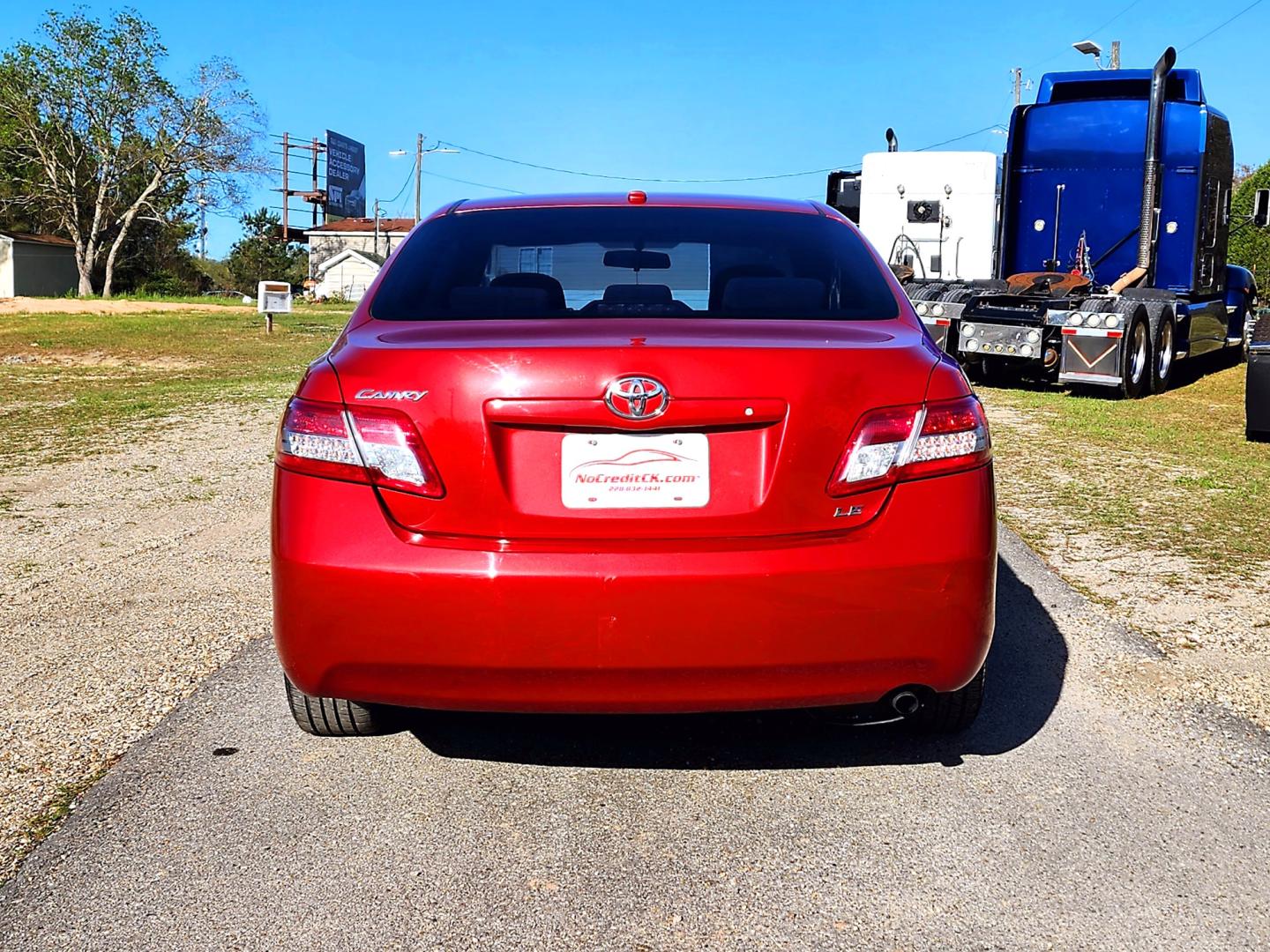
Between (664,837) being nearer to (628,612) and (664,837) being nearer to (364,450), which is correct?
(628,612)

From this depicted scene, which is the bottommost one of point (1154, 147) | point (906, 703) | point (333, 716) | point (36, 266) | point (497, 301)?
point (333, 716)

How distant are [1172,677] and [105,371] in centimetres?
1797

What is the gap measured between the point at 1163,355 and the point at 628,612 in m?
13.3

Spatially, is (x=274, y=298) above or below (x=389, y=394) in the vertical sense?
above

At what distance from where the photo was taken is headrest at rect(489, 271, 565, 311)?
372 cm

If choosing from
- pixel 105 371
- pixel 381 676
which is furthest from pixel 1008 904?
pixel 105 371

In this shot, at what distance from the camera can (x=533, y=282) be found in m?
3.87

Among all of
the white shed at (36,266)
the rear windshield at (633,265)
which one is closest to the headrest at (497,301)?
the rear windshield at (633,265)

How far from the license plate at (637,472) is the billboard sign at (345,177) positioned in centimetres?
10375

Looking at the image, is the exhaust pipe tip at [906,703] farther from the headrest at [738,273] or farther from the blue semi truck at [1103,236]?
the blue semi truck at [1103,236]

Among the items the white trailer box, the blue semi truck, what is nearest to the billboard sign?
the white trailer box

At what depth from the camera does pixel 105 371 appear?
19141 millimetres

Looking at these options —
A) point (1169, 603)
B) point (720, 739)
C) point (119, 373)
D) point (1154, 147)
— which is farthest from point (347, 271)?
point (720, 739)

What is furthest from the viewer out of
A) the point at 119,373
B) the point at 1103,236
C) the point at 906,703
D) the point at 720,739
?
the point at 119,373
